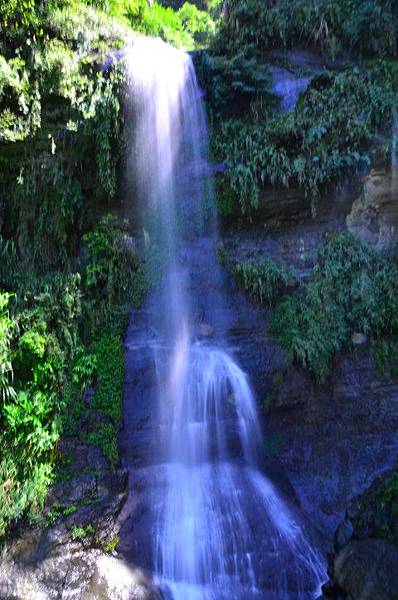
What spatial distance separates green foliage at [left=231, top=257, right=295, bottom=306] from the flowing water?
0.68m

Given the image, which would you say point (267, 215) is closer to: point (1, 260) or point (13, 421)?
point (1, 260)

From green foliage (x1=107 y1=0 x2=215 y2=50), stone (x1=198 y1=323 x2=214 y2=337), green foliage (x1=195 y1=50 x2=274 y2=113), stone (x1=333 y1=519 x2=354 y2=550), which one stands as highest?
green foliage (x1=107 y1=0 x2=215 y2=50)

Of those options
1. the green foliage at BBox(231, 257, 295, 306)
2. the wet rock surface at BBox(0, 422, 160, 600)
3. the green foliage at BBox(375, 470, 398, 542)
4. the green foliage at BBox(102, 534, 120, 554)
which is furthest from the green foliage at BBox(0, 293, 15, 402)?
the green foliage at BBox(375, 470, 398, 542)

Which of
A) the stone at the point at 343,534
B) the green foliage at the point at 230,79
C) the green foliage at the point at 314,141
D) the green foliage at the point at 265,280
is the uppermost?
the green foliage at the point at 230,79

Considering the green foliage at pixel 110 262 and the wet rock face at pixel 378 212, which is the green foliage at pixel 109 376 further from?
the wet rock face at pixel 378 212

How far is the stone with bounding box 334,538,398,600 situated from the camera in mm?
→ 4207

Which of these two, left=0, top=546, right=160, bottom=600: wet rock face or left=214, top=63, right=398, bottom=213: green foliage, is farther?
left=214, top=63, right=398, bottom=213: green foliage

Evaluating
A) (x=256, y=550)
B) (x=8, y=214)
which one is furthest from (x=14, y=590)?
→ (x=8, y=214)

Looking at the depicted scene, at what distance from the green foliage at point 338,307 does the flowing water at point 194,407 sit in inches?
49.2

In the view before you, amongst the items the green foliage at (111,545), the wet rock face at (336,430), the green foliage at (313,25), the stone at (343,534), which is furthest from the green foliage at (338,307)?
the green foliage at (313,25)

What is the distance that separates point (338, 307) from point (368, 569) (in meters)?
4.59

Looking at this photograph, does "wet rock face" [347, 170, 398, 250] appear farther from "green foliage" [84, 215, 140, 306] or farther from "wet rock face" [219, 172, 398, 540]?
"green foliage" [84, 215, 140, 306]

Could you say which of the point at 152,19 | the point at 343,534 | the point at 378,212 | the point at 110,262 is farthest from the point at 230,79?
the point at 343,534

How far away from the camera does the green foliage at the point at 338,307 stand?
299 inches
